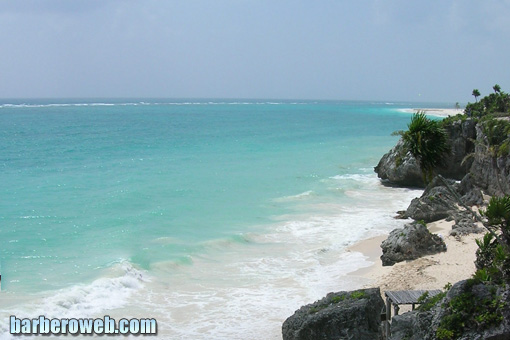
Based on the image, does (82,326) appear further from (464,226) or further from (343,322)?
(464,226)

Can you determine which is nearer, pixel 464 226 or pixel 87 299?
pixel 87 299

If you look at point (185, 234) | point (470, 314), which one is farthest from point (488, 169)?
point (470, 314)

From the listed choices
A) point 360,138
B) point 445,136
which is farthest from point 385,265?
point 360,138

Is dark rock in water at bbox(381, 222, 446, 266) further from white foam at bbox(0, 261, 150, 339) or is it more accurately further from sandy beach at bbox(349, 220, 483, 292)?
white foam at bbox(0, 261, 150, 339)

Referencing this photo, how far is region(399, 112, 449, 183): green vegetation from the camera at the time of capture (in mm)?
14992

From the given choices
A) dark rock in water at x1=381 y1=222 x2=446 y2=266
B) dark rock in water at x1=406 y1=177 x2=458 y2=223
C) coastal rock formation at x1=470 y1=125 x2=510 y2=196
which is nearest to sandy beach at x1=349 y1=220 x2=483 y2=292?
dark rock in water at x1=381 y1=222 x2=446 y2=266

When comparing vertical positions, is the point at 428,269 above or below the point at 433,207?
below

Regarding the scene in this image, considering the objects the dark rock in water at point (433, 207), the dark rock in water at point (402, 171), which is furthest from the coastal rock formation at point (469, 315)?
the dark rock in water at point (402, 171)

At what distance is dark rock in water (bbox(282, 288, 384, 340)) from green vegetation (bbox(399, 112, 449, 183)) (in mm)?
4694

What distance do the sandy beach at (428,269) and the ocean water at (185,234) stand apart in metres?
0.72

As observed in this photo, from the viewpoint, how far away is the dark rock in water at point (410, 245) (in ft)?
62.0

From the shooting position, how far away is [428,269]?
57.5ft

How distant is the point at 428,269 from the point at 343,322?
6.76 metres

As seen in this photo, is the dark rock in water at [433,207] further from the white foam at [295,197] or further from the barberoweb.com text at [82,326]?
the barberoweb.com text at [82,326]
